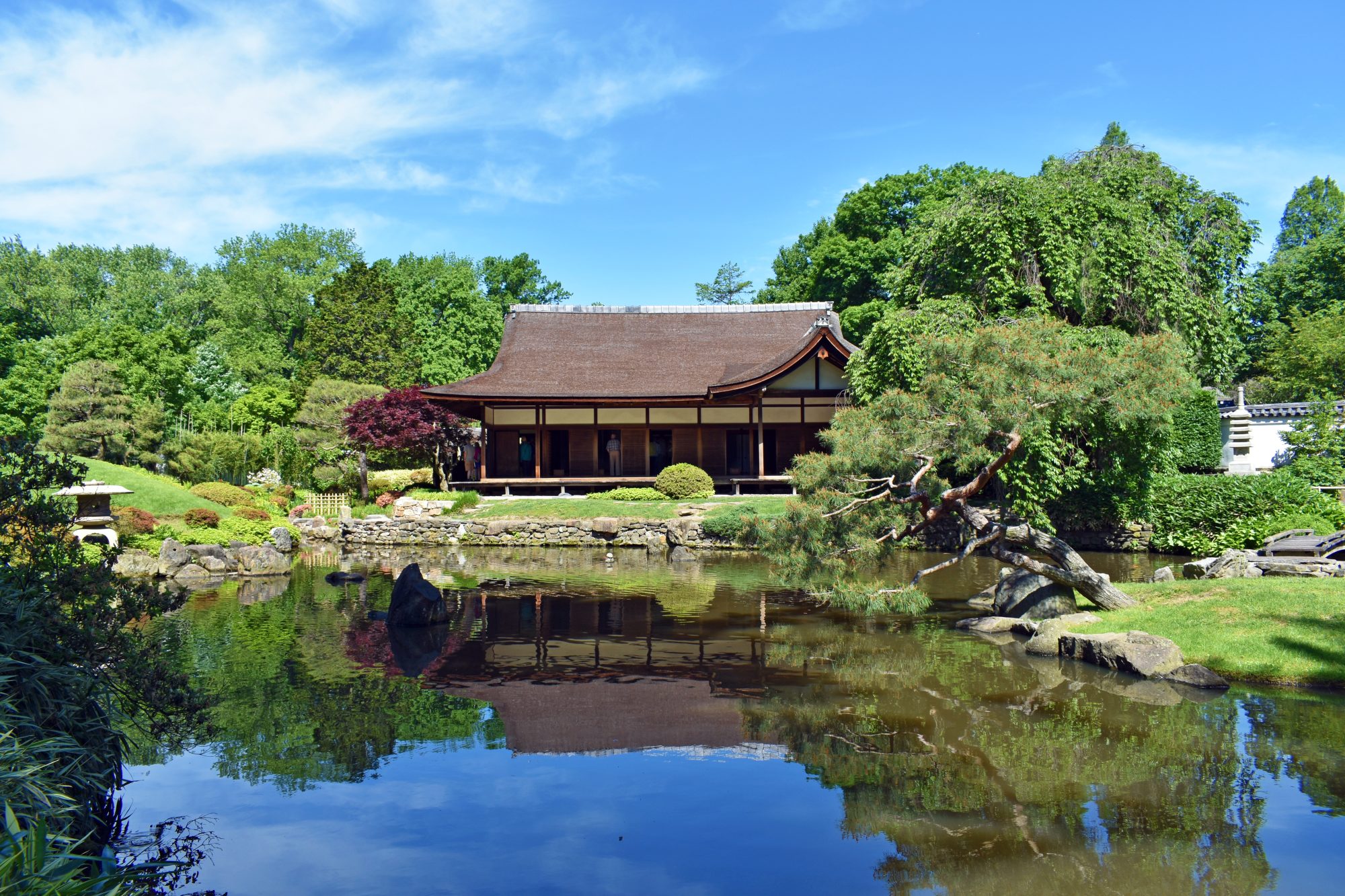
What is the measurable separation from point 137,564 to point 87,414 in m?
13.6

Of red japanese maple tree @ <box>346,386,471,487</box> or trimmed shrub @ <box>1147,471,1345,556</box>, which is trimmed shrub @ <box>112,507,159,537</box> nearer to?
red japanese maple tree @ <box>346,386,471,487</box>

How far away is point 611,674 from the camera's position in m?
11.4

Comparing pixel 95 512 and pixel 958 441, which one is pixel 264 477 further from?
pixel 958 441

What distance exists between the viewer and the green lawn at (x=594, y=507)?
25.9m

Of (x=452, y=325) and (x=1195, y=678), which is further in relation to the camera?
(x=452, y=325)

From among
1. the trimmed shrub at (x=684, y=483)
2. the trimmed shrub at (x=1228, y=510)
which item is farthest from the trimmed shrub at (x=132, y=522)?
the trimmed shrub at (x=1228, y=510)

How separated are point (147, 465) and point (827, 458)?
31.0 metres

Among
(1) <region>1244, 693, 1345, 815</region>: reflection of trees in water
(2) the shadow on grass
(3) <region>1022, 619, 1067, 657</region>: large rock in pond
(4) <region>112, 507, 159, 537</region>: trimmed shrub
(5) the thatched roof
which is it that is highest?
(5) the thatched roof

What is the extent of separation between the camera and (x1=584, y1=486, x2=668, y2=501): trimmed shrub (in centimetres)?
2775

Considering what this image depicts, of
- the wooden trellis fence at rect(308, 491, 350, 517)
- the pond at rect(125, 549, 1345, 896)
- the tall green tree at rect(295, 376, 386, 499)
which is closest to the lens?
the pond at rect(125, 549, 1345, 896)

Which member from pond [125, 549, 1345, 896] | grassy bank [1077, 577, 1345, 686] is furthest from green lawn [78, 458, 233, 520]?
grassy bank [1077, 577, 1345, 686]

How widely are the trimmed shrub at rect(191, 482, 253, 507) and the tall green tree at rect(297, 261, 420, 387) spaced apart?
16.8 metres

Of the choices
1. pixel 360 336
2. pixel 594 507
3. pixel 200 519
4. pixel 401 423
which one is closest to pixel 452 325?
pixel 360 336

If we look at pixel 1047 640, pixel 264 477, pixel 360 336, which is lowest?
pixel 1047 640
